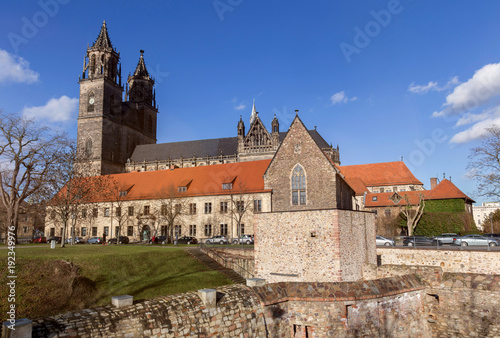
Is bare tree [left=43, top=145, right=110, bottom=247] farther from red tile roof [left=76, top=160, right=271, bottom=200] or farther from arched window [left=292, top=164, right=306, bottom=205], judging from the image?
arched window [left=292, top=164, right=306, bottom=205]

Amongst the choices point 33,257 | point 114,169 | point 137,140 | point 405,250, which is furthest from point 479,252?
point 137,140

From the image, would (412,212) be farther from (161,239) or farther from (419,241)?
(161,239)

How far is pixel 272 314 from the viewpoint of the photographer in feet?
38.1

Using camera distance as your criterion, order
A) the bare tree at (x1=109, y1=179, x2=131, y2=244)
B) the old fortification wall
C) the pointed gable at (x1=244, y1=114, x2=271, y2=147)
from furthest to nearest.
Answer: the pointed gable at (x1=244, y1=114, x2=271, y2=147) → the bare tree at (x1=109, y1=179, x2=131, y2=244) → the old fortification wall

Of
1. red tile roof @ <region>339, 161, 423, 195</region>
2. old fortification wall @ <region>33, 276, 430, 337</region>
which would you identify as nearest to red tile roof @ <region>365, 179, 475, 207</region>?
red tile roof @ <region>339, 161, 423, 195</region>

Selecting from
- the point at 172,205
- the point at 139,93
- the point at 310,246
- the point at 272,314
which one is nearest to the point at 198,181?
the point at 172,205

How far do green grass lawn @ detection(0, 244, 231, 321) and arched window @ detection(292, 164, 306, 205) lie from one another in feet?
24.0

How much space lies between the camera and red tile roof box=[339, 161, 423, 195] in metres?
64.3

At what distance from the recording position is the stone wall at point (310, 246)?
19812 millimetres

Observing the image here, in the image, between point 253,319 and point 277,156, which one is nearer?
point 253,319

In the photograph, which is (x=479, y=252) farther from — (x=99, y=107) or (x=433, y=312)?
(x=99, y=107)

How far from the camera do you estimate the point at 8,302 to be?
50.9ft

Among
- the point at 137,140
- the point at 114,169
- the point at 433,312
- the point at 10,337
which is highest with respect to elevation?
the point at 137,140

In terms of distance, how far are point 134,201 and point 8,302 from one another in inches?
1368
